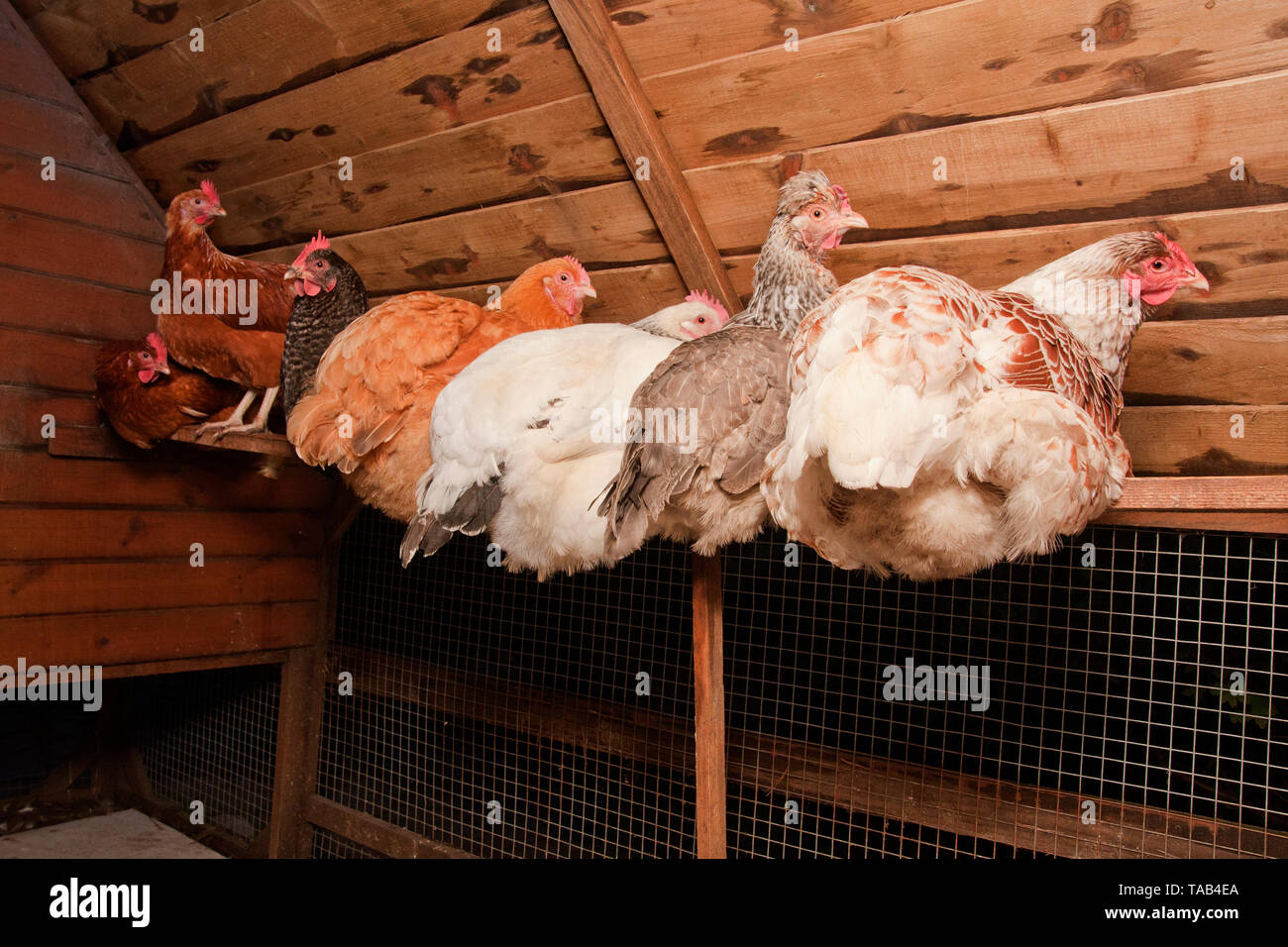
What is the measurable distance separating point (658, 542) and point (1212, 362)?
1.33 metres

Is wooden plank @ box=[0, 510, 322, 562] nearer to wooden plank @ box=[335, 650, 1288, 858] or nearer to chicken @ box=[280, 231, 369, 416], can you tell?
wooden plank @ box=[335, 650, 1288, 858]

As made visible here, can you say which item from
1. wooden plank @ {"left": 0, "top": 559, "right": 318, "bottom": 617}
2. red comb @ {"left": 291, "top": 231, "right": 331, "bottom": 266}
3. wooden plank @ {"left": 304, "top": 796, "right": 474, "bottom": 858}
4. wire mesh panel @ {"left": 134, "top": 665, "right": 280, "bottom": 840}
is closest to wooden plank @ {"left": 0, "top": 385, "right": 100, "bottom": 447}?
wooden plank @ {"left": 0, "top": 559, "right": 318, "bottom": 617}

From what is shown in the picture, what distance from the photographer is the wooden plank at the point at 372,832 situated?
241cm

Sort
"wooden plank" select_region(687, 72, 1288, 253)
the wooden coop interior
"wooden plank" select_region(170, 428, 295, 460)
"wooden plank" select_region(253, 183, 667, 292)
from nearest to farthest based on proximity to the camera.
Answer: "wooden plank" select_region(687, 72, 1288, 253)
the wooden coop interior
"wooden plank" select_region(253, 183, 667, 292)
"wooden plank" select_region(170, 428, 295, 460)

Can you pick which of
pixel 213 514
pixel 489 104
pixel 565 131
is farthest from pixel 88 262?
pixel 565 131

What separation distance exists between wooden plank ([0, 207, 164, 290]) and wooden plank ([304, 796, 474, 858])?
1721 mm

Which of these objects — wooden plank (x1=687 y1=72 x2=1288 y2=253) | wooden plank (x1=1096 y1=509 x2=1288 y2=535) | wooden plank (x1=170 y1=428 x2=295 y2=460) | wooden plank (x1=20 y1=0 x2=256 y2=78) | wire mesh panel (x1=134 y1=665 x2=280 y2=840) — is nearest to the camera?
wooden plank (x1=1096 y1=509 x2=1288 y2=535)

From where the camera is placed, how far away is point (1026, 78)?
127 cm

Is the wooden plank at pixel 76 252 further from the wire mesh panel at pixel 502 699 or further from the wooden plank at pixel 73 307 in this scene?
the wire mesh panel at pixel 502 699

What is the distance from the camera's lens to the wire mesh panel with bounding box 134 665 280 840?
116 inches

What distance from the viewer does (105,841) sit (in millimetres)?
2916

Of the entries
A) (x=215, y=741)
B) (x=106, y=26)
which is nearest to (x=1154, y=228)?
(x=106, y=26)

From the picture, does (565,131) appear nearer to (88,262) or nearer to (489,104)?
(489,104)

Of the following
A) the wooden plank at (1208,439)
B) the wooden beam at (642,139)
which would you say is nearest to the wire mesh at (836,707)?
the wooden plank at (1208,439)
